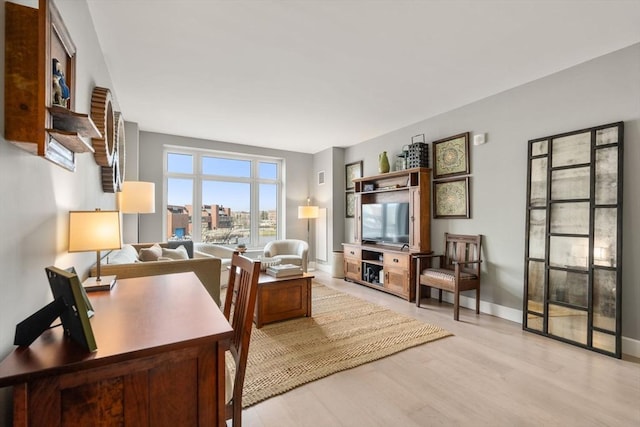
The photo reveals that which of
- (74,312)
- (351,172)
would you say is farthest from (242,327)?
(351,172)

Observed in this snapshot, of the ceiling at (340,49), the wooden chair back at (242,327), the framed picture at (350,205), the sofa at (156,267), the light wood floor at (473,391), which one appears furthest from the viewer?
the framed picture at (350,205)

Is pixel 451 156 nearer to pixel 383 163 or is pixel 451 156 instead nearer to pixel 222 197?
pixel 383 163

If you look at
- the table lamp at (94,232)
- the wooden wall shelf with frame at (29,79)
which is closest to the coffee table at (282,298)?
the table lamp at (94,232)

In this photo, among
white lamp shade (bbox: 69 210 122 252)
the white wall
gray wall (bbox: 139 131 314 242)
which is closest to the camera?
the white wall

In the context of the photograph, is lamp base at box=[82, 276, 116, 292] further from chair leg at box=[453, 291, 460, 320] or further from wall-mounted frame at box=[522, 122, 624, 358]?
wall-mounted frame at box=[522, 122, 624, 358]

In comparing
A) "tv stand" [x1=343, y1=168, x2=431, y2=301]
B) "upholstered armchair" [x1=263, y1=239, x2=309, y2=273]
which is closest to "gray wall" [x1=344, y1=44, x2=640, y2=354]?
"tv stand" [x1=343, y1=168, x2=431, y2=301]

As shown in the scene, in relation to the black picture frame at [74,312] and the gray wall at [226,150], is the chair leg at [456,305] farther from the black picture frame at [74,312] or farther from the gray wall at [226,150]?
the gray wall at [226,150]

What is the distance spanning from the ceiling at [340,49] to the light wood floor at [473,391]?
2.61 meters

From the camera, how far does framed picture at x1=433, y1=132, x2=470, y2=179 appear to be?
3.77 meters

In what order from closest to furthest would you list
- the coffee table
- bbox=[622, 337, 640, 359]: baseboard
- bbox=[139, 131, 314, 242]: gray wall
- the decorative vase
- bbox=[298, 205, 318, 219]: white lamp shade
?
bbox=[622, 337, 640, 359]: baseboard < the coffee table < the decorative vase < bbox=[139, 131, 314, 242]: gray wall < bbox=[298, 205, 318, 219]: white lamp shade

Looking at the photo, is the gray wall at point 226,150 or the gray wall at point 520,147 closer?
the gray wall at point 520,147

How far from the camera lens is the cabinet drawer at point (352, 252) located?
5.03 m

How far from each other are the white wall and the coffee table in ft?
5.18

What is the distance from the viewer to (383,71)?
9.50ft
